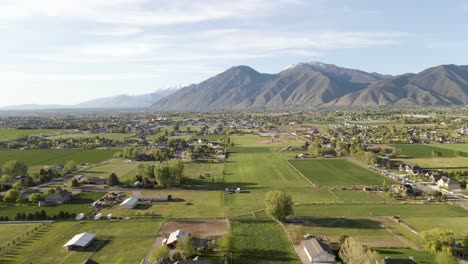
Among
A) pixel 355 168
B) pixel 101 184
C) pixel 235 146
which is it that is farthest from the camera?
pixel 235 146

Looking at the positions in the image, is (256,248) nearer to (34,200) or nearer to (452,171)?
(34,200)

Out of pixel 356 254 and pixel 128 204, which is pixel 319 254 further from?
pixel 128 204

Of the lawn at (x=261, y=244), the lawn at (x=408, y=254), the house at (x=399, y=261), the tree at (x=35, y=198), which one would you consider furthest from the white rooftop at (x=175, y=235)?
the tree at (x=35, y=198)

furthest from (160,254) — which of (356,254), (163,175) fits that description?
(163,175)

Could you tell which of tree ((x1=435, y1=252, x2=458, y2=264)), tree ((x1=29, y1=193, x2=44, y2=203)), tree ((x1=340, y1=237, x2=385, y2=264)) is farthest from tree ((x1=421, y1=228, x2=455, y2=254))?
tree ((x1=29, y1=193, x2=44, y2=203))

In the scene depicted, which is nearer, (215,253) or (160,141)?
(215,253)

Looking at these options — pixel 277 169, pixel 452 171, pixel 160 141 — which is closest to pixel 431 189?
pixel 452 171

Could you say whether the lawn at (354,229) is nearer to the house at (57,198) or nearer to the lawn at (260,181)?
the lawn at (260,181)
